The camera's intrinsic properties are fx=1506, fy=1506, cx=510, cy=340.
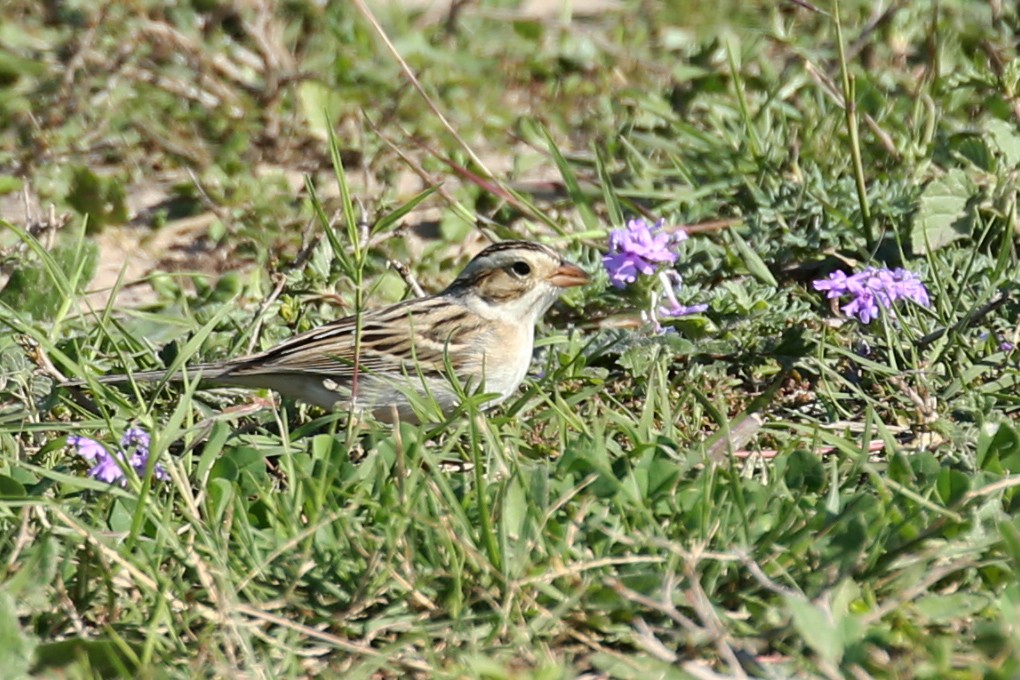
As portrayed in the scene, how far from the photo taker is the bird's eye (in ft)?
17.1

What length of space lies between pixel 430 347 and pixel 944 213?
6.07 feet

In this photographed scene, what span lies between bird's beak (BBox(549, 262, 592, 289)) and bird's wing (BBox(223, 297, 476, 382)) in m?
0.33

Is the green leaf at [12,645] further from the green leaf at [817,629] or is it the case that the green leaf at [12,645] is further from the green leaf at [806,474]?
the green leaf at [806,474]

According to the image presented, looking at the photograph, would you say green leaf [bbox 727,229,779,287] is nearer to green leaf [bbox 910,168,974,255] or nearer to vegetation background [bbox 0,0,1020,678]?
vegetation background [bbox 0,0,1020,678]

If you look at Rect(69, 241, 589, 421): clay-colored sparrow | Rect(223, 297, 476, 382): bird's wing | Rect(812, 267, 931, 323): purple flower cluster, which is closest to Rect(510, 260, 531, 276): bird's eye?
Rect(69, 241, 589, 421): clay-colored sparrow

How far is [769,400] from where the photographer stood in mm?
4418

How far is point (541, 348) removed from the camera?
17.8ft

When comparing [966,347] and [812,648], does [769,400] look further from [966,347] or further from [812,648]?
[812,648]

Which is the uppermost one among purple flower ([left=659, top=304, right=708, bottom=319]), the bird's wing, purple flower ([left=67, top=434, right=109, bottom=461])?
purple flower ([left=67, top=434, right=109, bottom=461])

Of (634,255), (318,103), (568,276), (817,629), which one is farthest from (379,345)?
(318,103)

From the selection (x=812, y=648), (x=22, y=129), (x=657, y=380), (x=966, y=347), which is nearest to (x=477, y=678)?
(x=812, y=648)

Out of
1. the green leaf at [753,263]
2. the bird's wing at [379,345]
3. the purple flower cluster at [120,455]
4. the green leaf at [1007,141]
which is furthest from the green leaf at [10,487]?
the green leaf at [1007,141]

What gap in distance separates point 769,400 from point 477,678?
166cm

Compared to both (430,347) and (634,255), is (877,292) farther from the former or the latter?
(430,347)
